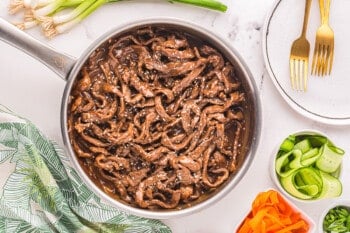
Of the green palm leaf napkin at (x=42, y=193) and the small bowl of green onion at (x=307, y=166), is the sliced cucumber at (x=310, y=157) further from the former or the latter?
the green palm leaf napkin at (x=42, y=193)

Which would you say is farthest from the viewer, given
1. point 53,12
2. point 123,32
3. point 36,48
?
point 53,12

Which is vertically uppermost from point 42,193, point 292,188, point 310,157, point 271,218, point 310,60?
point 310,60

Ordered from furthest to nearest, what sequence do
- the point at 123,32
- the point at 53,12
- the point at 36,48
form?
the point at 53,12 → the point at 123,32 → the point at 36,48

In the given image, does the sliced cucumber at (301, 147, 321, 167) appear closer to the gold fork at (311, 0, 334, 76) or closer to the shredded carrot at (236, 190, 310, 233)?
the shredded carrot at (236, 190, 310, 233)

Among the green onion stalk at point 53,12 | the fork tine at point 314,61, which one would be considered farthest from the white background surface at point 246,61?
the fork tine at point 314,61

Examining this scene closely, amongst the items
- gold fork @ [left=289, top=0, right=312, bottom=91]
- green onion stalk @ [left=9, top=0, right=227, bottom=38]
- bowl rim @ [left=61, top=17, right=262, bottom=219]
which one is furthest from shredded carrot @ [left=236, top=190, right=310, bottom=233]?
green onion stalk @ [left=9, top=0, right=227, bottom=38]

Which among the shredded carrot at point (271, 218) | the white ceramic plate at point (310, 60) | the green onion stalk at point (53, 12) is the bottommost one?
the shredded carrot at point (271, 218)

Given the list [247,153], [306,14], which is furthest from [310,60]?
[247,153]

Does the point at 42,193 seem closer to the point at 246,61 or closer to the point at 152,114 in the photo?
the point at 152,114
